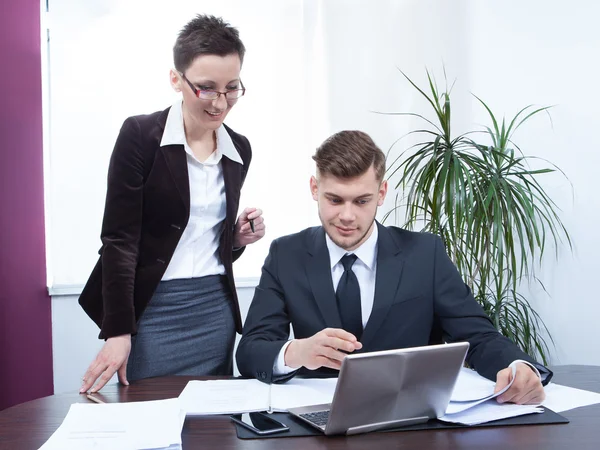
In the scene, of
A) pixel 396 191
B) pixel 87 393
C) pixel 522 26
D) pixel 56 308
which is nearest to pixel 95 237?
pixel 56 308

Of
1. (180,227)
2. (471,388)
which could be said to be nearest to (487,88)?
(180,227)

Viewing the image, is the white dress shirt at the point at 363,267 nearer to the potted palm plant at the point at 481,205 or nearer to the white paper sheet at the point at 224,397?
the white paper sheet at the point at 224,397

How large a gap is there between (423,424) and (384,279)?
0.57 meters

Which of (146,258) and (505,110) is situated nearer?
(146,258)

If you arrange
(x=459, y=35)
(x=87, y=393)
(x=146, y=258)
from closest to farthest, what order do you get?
(x=87, y=393), (x=146, y=258), (x=459, y=35)

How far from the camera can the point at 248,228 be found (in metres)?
2.06

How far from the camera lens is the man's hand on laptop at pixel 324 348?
4.40 ft

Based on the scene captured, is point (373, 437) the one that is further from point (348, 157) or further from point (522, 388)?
point (348, 157)

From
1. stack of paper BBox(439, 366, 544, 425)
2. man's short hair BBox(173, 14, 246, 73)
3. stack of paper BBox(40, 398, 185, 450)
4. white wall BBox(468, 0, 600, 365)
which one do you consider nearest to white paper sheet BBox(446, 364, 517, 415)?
stack of paper BBox(439, 366, 544, 425)

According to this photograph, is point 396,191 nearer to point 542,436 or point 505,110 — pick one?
point 505,110

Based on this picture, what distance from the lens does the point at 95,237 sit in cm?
342

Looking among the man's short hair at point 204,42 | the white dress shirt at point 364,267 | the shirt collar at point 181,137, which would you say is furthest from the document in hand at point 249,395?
the man's short hair at point 204,42

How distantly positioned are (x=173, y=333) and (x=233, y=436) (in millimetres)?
739

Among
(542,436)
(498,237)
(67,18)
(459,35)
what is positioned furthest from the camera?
(459,35)
